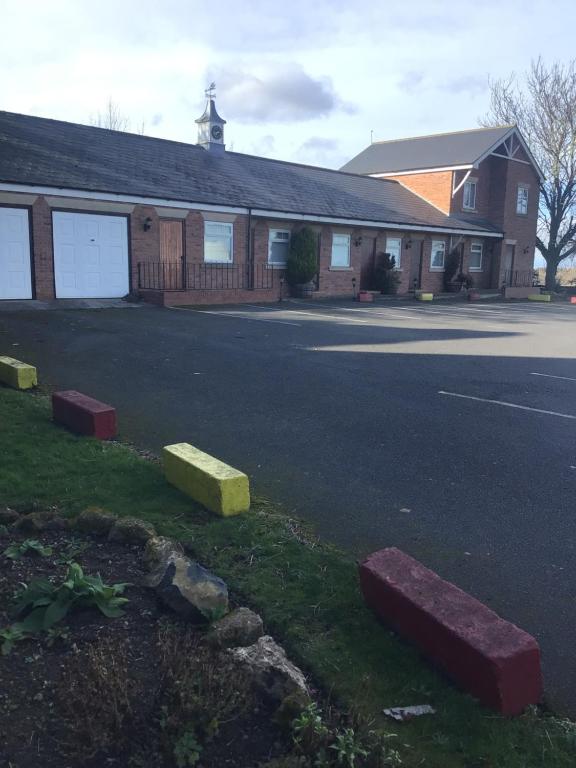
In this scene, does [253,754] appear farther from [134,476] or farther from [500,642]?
[134,476]

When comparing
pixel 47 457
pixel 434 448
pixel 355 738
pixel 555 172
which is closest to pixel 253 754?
pixel 355 738

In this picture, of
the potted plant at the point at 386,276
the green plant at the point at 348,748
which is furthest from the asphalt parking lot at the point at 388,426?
the potted plant at the point at 386,276

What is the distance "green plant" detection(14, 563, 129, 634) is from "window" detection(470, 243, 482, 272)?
1340 inches

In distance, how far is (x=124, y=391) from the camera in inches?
326

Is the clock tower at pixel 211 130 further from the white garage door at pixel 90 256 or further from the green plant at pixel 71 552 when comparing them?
the green plant at pixel 71 552

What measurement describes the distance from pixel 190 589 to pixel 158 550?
513 millimetres

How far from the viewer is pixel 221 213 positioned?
2273 centimetres

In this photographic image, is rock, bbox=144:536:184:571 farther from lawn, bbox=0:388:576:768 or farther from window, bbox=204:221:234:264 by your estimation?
window, bbox=204:221:234:264

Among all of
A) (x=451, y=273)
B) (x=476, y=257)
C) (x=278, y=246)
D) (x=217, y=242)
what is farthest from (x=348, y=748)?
(x=476, y=257)

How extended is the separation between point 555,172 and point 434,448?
39.2m

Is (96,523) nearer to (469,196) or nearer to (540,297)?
(540,297)

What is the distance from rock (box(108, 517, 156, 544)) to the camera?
3.91m

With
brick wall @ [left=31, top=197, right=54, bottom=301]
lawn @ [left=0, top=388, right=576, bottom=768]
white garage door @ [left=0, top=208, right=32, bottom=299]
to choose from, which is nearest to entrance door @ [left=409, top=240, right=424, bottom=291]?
brick wall @ [left=31, top=197, right=54, bottom=301]

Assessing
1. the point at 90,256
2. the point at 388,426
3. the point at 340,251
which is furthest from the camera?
the point at 340,251
